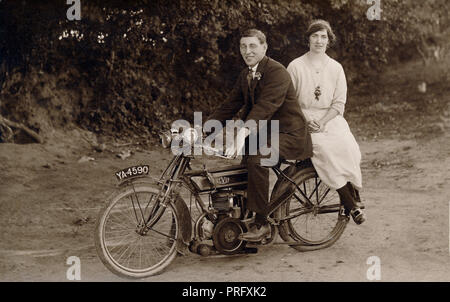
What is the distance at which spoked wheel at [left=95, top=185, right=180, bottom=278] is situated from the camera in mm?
5168

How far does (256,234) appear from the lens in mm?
5598

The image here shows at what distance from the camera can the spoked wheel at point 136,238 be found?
17.0 ft

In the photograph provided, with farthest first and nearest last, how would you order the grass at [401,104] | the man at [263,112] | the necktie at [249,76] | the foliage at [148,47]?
the grass at [401,104], the foliage at [148,47], the necktie at [249,76], the man at [263,112]

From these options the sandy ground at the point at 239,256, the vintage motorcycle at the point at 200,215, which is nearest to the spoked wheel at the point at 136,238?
the vintage motorcycle at the point at 200,215

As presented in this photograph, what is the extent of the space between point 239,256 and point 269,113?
1296 millimetres

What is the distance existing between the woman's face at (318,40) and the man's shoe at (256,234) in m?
1.61

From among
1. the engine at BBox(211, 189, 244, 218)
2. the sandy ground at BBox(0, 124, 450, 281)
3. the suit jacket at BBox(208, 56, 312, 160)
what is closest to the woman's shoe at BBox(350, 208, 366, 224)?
the sandy ground at BBox(0, 124, 450, 281)

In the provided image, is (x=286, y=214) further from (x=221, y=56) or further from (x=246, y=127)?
(x=221, y=56)

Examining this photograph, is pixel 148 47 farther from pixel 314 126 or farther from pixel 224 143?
pixel 314 126

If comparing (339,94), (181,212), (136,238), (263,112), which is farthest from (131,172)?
(339,94)

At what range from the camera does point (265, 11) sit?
7.75 meters

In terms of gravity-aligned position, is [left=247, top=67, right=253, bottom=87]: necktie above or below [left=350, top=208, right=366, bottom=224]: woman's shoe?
above

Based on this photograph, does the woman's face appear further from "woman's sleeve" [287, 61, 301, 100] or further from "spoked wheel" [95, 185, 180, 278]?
"spoked wheel" [95, 185, 180, 278]

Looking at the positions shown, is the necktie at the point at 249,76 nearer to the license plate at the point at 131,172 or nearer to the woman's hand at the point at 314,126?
the woman's hand at the point at 314,126
